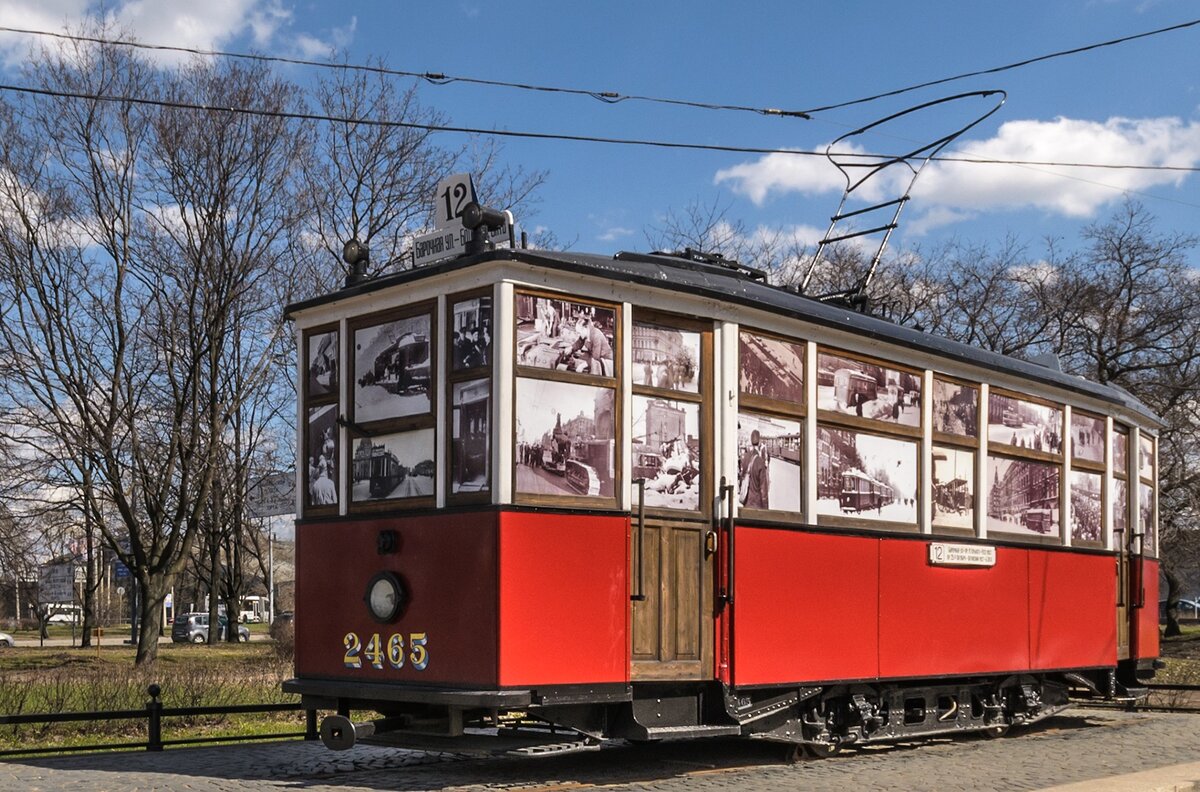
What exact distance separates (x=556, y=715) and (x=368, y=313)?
299cm

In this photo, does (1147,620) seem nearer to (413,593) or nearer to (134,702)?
(413,593)

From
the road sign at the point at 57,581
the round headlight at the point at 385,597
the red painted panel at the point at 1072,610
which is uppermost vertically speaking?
the round headlight at the point at 385,597

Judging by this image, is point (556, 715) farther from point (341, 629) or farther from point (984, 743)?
point (984, 743)

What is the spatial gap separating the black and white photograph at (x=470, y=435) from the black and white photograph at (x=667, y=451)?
109 cm

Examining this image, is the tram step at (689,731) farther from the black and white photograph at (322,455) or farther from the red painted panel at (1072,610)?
the red painted panel at (1072,610)

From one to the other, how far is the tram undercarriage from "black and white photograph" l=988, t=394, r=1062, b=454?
7.23 ft

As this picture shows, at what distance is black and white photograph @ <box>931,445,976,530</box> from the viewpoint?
1126 cm

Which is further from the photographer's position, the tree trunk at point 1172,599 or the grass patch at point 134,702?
the tree trunk at point 1172,599

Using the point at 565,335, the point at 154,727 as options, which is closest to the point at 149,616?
the point at 154,727

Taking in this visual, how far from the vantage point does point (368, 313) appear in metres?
9.28

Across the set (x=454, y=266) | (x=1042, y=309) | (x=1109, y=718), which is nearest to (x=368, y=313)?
(x=454, y=266)

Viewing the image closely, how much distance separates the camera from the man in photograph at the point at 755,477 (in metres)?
9.49

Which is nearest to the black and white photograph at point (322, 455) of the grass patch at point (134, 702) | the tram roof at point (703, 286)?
the tram roof at point (703, 286)

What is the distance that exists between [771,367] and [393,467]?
2799 mm
